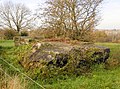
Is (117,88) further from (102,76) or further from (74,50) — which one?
(74,50)

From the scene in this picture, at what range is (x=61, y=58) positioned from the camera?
9.66 m

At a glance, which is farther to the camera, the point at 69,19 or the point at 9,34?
the point at 9,34

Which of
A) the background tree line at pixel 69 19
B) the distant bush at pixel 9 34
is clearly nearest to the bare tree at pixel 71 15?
the background tree line at pixel 69 19

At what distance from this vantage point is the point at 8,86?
6.20 m

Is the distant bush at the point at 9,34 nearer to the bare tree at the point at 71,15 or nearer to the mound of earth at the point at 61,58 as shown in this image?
the bare tree at the point at 71,15

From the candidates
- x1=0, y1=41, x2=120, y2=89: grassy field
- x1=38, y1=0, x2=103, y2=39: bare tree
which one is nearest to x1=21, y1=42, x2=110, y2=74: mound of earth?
x1=0, y1=41, x2=120, y2=89: grassy field

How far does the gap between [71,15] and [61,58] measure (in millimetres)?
7083

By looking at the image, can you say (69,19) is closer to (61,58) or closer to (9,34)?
(61,58)

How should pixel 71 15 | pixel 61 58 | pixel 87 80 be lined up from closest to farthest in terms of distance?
pixel 87 80 < pixel 61 58 < pixel 71 15

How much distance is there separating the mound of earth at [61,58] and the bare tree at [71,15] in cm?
566

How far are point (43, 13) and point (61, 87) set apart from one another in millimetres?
9758

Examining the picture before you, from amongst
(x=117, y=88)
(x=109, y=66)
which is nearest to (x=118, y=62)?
(x=109, y=66)

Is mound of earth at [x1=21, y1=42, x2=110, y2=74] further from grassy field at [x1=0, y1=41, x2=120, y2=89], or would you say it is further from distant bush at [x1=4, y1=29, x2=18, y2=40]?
distant bush at [x1=4, y1=29, x2=18, y2=40]

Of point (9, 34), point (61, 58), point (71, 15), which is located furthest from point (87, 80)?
point (9, 34)
